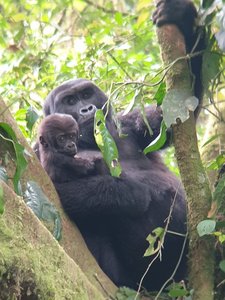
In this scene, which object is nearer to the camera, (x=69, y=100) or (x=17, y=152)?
(x=17, y=152)

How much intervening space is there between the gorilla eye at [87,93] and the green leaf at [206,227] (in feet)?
5.80

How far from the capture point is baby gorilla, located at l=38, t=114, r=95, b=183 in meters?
3.94

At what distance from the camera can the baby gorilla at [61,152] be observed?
3939mm

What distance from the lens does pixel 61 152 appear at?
3959 millimetres

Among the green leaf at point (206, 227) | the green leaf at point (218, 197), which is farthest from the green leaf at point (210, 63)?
the green leaf at point (206, 227)

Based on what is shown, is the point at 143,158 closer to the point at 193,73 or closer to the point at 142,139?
the point at 142,139

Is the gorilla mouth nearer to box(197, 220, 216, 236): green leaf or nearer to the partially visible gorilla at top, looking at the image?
the partially visible gorilla at top

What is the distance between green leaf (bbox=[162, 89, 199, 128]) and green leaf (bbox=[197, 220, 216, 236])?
53 centimetres

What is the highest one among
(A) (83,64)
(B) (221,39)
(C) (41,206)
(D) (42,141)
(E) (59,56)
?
(E) (59,56)

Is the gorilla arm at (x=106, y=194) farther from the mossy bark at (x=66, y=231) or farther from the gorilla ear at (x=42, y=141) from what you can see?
the mossy bark at (x=66, y=231)

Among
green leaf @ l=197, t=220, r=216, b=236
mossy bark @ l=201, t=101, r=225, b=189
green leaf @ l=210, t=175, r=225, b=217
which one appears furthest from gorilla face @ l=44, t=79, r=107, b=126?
green leaf @ l=197, t=220, r=216, b=236

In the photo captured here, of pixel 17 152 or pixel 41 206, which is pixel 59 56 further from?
pixel 17 152

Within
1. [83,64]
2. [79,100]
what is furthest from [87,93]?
[83,64]

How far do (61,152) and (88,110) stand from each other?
591mm
